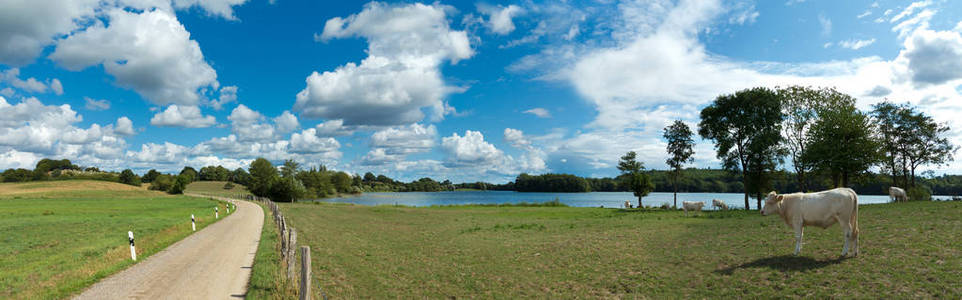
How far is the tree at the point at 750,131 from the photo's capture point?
41.9 metres

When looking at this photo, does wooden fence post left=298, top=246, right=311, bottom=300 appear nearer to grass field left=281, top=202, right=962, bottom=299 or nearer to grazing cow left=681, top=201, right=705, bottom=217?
grass field left=281, top=202, right=962, bottom=299

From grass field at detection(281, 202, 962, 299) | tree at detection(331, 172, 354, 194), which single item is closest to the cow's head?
grass field at detection(281, 202, 962, 299)

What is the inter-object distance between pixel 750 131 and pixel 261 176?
10830cm

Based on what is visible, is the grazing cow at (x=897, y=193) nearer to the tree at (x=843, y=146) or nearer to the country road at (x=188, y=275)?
the tree at (x=843, y=146)

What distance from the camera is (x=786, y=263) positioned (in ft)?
40.2

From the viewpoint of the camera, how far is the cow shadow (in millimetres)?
11630

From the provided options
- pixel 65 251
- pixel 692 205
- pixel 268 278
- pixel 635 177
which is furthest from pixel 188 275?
pixel 635 177

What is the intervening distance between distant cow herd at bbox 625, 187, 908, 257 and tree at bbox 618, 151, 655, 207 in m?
52.5

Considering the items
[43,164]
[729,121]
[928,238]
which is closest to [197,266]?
[928,238]

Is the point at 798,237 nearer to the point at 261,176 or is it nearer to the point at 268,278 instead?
the point at 268,278

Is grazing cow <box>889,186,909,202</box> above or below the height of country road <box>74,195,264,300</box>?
above

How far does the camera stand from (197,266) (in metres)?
15.8

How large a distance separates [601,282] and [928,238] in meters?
11.3

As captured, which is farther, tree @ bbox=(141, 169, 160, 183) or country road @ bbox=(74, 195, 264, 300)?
tree @ bbox=(141, 169, 160, 183)
